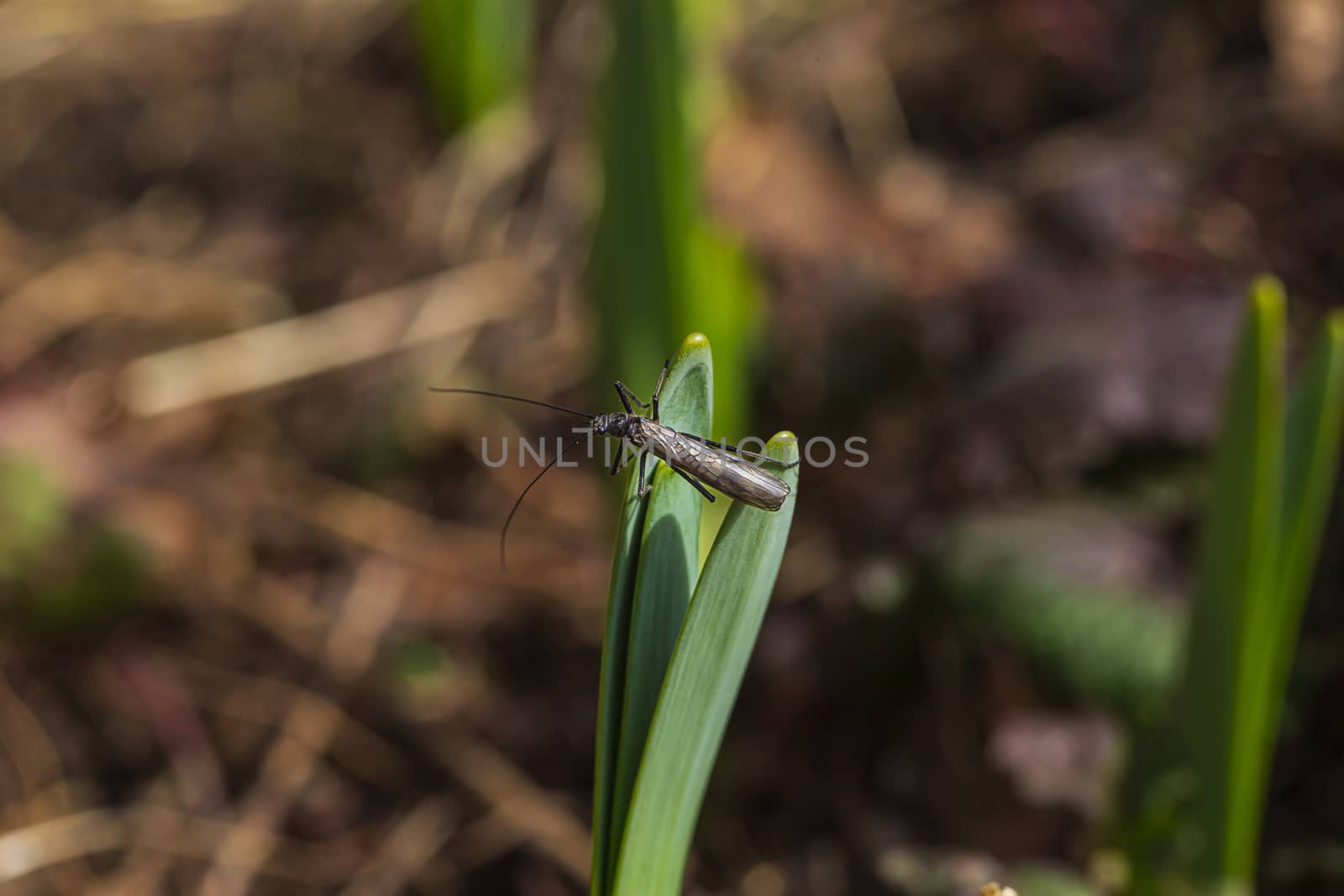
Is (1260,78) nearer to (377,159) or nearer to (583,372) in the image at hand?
(583,372)

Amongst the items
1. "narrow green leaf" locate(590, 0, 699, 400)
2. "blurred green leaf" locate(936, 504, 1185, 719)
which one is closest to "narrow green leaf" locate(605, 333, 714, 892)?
"blurred green leaf" locate(936, 504, 1185, 719)

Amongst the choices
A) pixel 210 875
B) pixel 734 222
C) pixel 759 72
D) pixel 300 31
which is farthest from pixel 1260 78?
pixel 210 875

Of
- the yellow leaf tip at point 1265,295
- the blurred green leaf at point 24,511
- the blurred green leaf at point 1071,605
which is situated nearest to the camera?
the yellow leaf tip at point 1265,295

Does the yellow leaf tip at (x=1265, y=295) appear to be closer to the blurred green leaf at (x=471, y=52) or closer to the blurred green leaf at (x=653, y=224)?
the blurred green leaf at (x=653, y=224)

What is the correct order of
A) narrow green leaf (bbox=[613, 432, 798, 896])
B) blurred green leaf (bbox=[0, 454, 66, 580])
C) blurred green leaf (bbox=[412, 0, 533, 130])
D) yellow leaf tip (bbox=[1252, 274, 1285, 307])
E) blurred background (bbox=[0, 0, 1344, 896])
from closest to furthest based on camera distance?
narrow green leaf (bbox=[613, 432, 798, 896]) < yellow leaf tip (bbox=[1252, 274, 1285, 307]) < blurred background (bbox=[0, 0, 1344, 896]) < blurred green leaf (bbox=[0, 454, 66, 580]) < blurred green leaf (bbox=[412, 0, 533, 130])

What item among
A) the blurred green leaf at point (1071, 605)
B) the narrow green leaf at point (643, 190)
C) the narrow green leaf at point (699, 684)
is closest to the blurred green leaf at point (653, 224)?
the narrow green leaf at point (643, 190)

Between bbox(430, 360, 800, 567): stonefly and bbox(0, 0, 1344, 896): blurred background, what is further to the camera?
bbox(0, 0, 1344, 896): blurred background

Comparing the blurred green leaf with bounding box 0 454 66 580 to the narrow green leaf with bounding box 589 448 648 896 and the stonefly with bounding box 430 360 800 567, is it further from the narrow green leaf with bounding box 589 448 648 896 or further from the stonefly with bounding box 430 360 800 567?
the narrow green leaf with bounding box 589 448 648 896

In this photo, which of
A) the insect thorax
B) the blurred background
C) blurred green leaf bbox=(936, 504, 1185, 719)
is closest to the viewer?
the insect thorax

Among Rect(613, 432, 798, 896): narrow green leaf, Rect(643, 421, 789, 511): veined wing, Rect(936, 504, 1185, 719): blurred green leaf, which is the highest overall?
Rect(643, 421, 789, 511): veined wing
